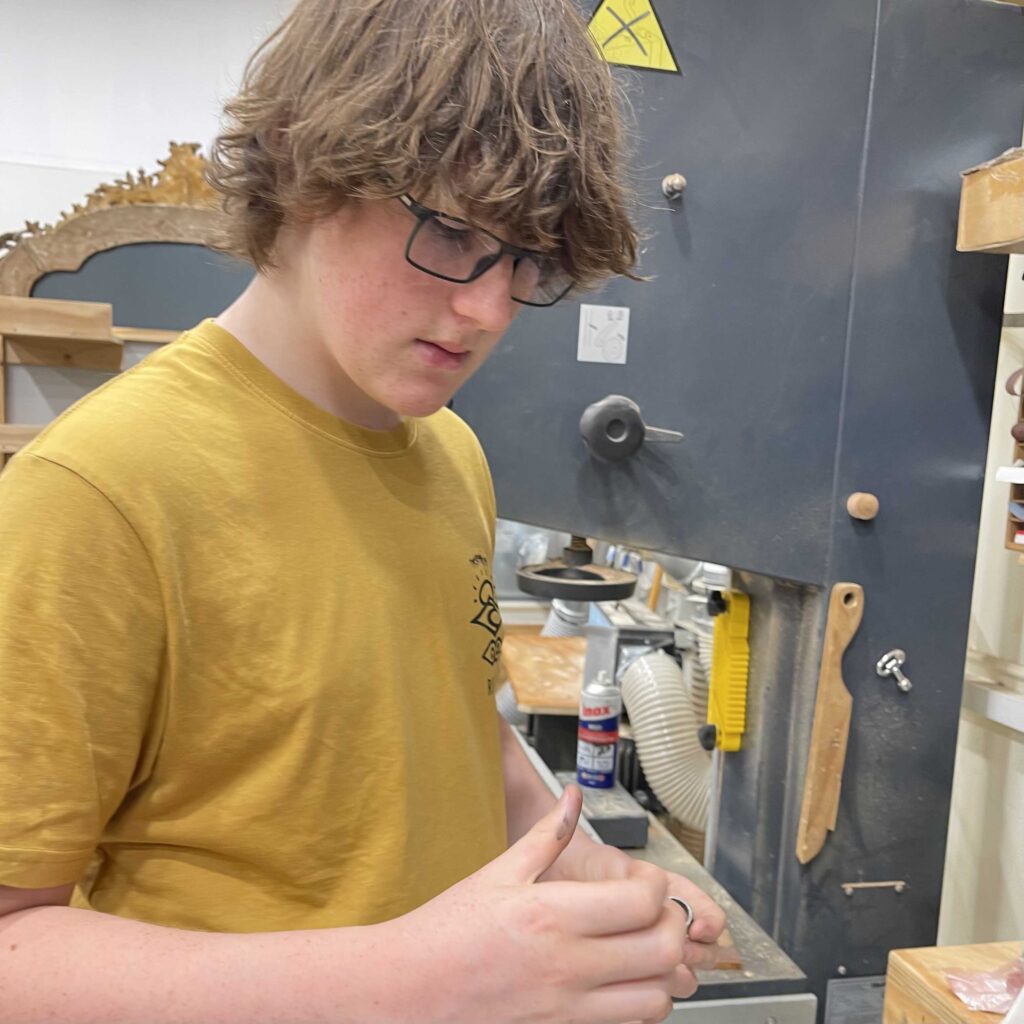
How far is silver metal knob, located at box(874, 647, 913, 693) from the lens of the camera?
4.13ft

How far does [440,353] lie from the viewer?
0.64 metres

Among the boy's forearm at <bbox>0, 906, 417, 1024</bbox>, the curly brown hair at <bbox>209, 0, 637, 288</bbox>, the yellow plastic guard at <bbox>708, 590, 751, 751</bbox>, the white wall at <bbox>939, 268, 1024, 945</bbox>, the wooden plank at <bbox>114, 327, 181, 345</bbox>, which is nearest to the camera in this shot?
the boy's forearm at <bbox>0, 906, 417, 1024</bbox>

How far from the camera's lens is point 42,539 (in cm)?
50

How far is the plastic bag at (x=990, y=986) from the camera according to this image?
882mm

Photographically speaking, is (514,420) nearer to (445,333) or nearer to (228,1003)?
(445,333)

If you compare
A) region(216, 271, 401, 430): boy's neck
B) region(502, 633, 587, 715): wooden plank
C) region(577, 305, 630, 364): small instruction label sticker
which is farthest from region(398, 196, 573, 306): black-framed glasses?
region(502, 633, 587, 715): wooden plank

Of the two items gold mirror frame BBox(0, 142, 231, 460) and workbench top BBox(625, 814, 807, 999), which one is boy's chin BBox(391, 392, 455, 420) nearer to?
workbench top BBox(625, 814, 807, 999)

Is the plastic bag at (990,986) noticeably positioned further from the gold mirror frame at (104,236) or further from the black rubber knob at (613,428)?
the gold mirror frame at (104,236)

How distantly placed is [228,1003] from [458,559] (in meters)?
0.40

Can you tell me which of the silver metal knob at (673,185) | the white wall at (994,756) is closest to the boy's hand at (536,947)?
the silver metal knob at (673,185)

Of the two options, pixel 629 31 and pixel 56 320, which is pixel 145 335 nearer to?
pixel 56 320

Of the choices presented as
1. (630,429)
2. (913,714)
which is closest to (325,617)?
(630,429)

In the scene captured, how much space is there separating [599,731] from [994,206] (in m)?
0.99

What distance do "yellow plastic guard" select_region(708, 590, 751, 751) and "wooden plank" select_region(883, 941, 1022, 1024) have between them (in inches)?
16.5
